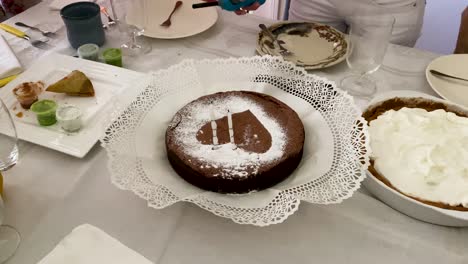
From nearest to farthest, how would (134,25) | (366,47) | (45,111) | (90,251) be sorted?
1. (90,251)
2. (45,111)
3. (366,47)
4. (134,25)

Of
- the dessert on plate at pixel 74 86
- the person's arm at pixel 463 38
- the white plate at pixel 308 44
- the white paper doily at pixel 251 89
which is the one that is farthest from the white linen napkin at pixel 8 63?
the person's arm at pixel 463 38

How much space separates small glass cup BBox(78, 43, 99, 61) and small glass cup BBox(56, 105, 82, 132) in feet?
0.90

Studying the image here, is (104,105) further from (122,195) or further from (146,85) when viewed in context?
(122,195)

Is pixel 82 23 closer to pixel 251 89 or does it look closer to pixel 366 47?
pixel 251 89

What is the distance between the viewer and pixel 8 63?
1.14 meters

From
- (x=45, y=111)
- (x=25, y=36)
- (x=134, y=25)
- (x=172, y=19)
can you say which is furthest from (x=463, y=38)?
(x=25, y=36)

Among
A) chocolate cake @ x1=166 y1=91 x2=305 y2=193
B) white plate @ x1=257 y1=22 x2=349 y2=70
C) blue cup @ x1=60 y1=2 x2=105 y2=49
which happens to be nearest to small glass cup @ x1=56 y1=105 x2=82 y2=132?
chocolate cake @ x1=166 y1=91 x2=305 y2=193

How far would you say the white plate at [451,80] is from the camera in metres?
1.05

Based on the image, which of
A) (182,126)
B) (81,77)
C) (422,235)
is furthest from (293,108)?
(81,77)

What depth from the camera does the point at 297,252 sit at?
74 cm

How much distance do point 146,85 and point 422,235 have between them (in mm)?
672

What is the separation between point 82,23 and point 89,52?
0.29 ft

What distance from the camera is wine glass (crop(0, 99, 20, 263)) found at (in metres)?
0.72

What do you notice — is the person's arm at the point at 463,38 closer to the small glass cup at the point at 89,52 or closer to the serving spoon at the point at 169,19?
the serving spoon at the point at 169,19
